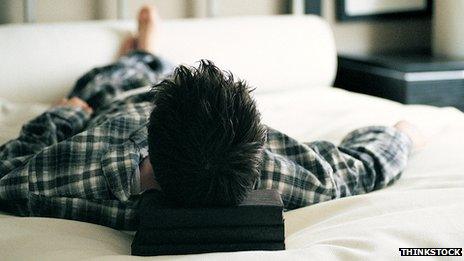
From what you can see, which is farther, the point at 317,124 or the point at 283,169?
the point at 317,124

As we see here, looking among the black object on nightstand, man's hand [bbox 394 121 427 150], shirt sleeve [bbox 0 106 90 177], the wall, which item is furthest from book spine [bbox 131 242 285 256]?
the wall

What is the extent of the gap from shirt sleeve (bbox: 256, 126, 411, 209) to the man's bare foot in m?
0.81

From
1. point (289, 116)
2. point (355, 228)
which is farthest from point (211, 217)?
point (289, 116)

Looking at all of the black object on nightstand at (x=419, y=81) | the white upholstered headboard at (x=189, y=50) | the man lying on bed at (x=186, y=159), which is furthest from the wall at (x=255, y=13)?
the man lying on bed at (x=186, y=159)

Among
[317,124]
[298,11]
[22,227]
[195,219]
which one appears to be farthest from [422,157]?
[298,11]

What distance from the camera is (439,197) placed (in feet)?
3.02

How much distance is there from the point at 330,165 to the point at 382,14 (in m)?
1.56

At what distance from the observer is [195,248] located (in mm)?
777

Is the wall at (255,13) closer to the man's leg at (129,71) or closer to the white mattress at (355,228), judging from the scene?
the man's leg at (129,71)

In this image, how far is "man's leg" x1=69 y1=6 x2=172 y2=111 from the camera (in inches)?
66.9

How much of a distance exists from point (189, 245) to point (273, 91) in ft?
4.17

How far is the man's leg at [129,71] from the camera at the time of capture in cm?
170

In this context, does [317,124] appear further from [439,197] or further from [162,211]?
[162,211]

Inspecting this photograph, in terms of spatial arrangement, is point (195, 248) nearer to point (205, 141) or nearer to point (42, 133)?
point (205, 141)
